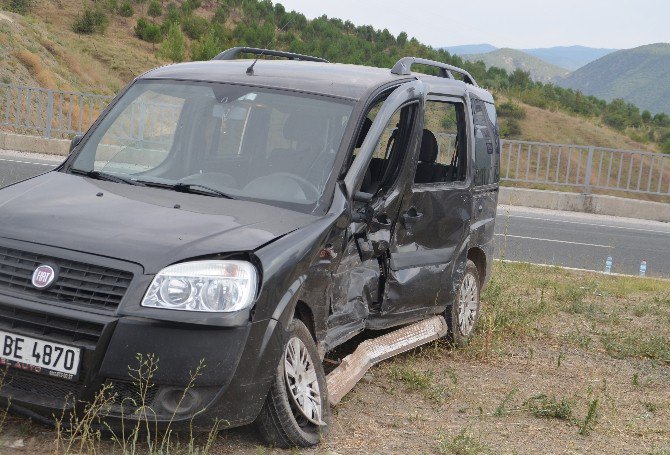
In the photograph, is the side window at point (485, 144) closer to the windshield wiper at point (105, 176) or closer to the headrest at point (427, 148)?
the headrest at point (427, 148)

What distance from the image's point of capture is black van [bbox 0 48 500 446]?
4504 millimetres

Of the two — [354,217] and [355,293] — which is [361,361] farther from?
[354,217]

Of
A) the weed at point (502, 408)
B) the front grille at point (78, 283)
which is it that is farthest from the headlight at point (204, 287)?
the weed at point (502, 408)

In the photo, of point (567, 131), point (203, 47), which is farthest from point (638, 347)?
point (567, 131)

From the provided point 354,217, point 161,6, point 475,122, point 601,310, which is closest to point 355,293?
point 354,217

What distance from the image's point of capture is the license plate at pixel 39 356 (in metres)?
4.47

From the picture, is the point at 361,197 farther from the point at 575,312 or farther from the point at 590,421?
the point at 575,312

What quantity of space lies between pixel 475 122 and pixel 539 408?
2497 millimetres

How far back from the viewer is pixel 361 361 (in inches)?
247

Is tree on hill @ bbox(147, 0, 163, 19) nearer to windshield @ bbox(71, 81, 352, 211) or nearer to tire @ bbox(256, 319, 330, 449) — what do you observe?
windshield @ bbox(71, 81, 352, 211)

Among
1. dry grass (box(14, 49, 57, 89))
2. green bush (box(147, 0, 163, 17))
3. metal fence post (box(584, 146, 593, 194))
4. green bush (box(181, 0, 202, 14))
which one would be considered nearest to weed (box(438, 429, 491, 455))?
metal fence post (box(584, 146, 593, 194))

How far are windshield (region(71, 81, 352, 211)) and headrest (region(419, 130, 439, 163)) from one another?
1.22 m

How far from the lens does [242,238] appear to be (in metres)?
4.82

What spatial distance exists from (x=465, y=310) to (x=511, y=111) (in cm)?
7018
